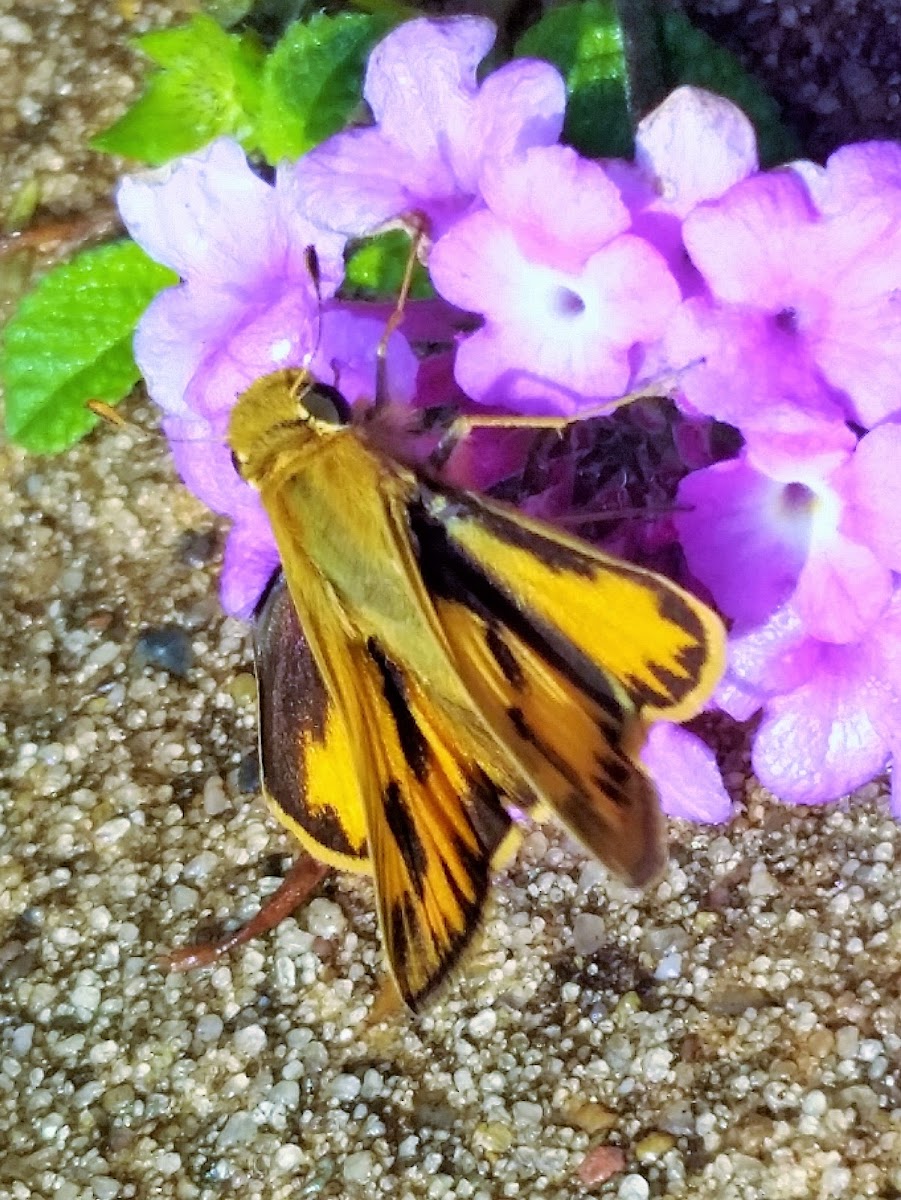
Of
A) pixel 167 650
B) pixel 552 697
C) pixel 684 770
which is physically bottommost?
pixel 167 650

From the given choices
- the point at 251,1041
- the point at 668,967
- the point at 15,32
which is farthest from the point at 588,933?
the point at 15,32

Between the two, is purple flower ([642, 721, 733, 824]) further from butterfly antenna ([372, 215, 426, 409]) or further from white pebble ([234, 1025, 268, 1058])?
white pebble ([234, 1025, 268, 1058])

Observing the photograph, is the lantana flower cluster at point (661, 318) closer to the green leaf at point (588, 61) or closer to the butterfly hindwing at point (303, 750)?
the butterfly hindwing at point (303, 750)

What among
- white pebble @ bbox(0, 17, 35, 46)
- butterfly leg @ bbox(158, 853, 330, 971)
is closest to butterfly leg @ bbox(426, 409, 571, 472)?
butterfly leg @ bbox(158, 853, 330, 971)

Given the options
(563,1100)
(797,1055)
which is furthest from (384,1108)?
(797,1055)

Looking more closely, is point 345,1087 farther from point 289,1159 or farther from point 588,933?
point 588,933

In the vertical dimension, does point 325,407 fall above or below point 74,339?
above
